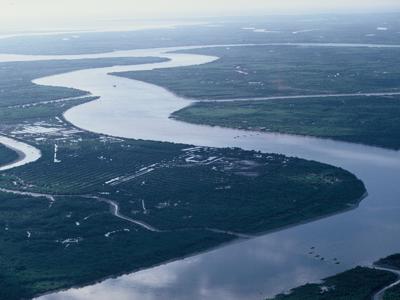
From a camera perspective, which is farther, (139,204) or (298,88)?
(298,88)

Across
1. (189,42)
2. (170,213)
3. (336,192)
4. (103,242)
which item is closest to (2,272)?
(103,242)

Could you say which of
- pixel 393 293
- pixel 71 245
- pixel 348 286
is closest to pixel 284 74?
pixel 71 245

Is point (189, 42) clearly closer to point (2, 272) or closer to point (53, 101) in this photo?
point (53, 101)

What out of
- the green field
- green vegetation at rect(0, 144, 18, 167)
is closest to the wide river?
the green field

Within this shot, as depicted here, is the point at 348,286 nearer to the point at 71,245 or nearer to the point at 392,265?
the point at 392,265

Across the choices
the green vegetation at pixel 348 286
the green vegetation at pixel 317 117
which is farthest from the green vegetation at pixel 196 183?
the green vegetation at pixel 317 117

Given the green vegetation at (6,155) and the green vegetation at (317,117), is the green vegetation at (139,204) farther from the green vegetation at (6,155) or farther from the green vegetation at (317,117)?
the green vegetation at (317,117)
